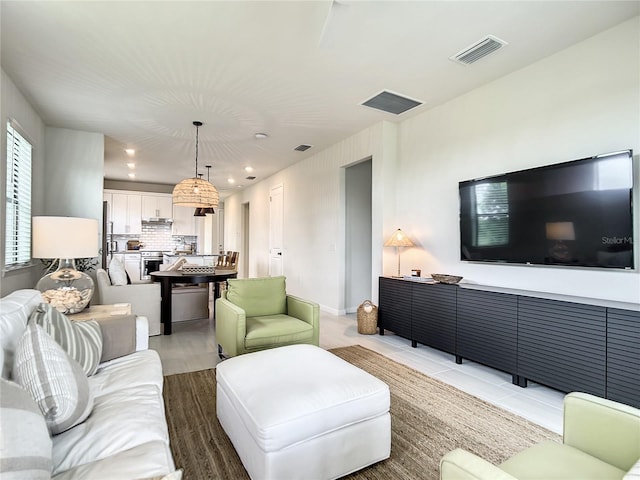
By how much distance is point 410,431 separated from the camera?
6.78 ft

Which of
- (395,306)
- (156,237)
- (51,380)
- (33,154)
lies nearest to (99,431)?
(51,380)

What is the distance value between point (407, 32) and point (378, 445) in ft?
9.16

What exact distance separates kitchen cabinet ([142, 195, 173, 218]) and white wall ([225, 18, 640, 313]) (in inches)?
185

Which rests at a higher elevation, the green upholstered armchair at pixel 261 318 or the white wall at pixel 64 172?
the white wall at pixel 64 172

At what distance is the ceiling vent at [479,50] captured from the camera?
8.78 ft

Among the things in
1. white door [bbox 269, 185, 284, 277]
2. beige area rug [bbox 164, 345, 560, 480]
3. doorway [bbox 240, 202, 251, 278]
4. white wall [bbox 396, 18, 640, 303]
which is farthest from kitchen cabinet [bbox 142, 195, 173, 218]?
beige area rug [bbox 164, 345, 560, 480]

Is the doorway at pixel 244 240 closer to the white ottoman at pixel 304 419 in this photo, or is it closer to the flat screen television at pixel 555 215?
the flat screen television at pixel 555 215

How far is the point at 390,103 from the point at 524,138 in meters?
1.48

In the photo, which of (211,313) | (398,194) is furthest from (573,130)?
(211,313)

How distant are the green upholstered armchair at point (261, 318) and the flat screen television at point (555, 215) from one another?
1.83 metres

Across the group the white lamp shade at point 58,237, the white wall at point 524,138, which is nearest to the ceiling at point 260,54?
the white wall at point 524,138

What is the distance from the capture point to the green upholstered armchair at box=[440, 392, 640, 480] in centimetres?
107

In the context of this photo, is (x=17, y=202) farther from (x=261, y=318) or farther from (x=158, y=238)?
(x=158, y=238)

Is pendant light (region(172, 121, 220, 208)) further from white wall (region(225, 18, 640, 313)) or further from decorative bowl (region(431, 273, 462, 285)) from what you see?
decorative bowl (region(431, 273, 462, 285))
